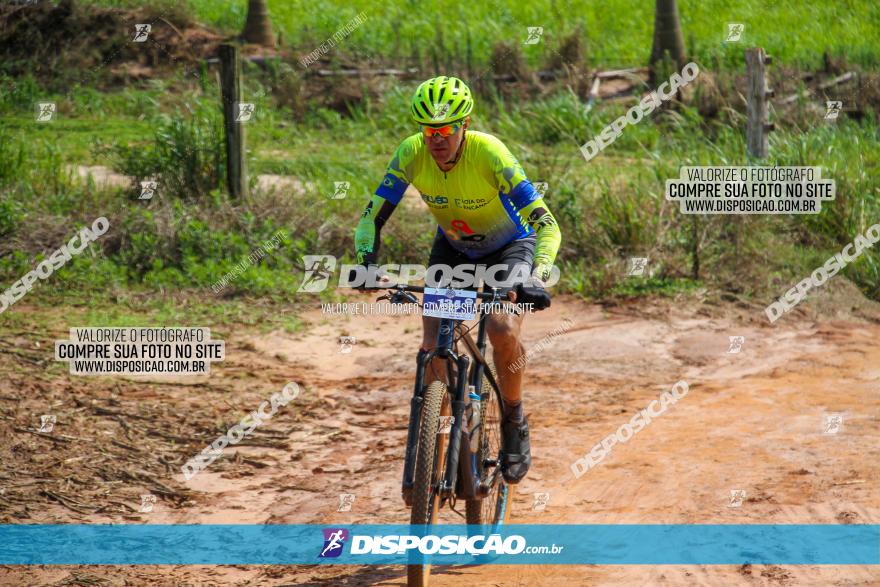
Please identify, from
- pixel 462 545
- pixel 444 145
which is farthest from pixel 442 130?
pixel 462 545

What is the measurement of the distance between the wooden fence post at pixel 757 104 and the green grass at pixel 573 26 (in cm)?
751

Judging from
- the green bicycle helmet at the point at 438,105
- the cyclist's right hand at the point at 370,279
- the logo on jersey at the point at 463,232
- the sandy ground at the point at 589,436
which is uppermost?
the green bicycle helmet at the point at 438,105

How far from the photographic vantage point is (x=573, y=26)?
69.5 feet

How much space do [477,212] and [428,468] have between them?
168 centimetres

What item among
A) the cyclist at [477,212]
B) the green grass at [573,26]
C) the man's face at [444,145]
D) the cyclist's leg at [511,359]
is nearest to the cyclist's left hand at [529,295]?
the cyclist at [477,212]

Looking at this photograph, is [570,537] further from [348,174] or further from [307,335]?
[348,174]

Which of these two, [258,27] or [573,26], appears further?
[573,26]

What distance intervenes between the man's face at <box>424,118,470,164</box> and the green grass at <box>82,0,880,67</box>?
13.2 m

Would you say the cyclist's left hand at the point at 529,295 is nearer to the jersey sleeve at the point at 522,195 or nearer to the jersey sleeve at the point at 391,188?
the jersey sleeve at the point at 522,195

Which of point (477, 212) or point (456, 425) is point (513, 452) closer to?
point (456, 425)

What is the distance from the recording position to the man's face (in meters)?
5.50

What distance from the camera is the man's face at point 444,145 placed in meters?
5.50

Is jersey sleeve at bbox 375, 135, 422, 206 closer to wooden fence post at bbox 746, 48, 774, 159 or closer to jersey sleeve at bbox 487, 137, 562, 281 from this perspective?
jersey sleeve at bbox 487, 137, 562, 281

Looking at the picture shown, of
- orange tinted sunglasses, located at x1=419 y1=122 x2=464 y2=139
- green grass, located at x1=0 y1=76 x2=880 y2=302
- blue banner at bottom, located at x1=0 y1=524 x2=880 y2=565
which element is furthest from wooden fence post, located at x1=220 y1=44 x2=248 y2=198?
orange tinted sunglasses, located at x1=419 y1=122 x2=464 y2=139
